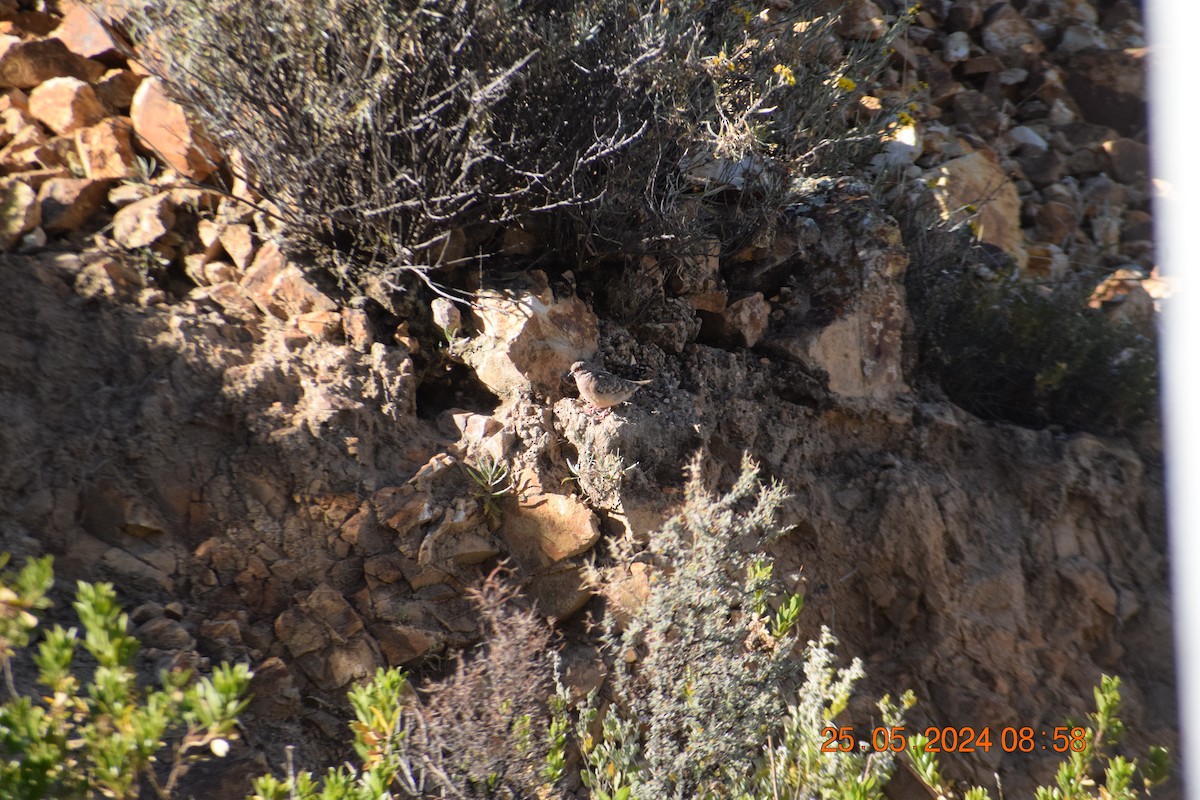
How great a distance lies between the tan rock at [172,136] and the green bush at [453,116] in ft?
0.50

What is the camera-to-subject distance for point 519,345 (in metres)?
3.14

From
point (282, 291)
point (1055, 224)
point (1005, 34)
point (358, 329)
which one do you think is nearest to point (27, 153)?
point (282, 291)

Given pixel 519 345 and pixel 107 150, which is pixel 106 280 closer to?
pixel 107 150

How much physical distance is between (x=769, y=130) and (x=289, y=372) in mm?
2206

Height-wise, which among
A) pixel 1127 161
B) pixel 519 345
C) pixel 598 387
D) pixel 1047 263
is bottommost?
pixel 1047 263

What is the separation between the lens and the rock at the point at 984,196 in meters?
5.37

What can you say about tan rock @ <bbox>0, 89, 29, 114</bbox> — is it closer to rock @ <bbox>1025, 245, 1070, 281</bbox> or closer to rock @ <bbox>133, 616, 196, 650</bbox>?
rock @ <bbox>133, 616, 196, 650</bbox>

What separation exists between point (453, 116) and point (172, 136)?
1052 mm

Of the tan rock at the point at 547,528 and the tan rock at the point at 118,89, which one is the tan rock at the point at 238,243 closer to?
the tan rock at the point at 118,89

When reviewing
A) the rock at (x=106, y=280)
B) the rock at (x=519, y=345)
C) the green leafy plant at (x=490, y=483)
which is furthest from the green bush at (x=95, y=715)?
the rock at (x=519, y=345)

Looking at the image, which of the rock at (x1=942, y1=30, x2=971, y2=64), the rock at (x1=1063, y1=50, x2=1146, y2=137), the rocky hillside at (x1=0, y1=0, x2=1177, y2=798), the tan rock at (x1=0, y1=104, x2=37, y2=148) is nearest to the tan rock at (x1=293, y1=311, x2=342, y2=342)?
the rocky hillside at (x1=0, y1=0, x2=1177, y2=798)

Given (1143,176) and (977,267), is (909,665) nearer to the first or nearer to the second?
(977,267)

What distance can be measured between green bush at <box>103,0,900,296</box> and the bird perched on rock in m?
0.51

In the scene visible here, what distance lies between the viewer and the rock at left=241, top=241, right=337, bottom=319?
3129mm
